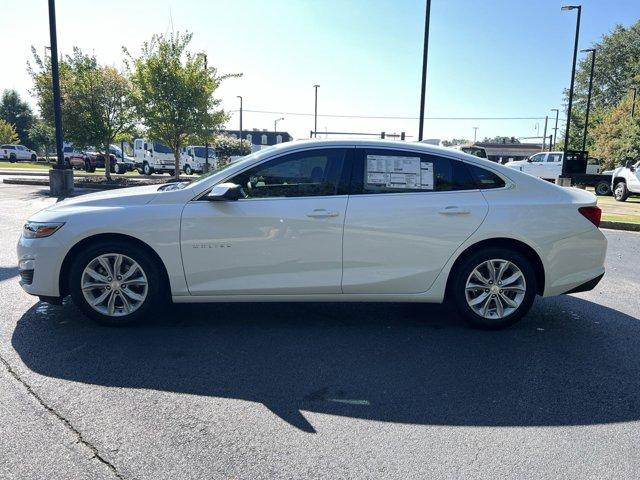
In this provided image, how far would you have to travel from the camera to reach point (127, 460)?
2529mm

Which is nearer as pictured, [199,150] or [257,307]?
[257,307]

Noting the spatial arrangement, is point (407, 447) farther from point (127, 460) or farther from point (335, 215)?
point (335, 215)

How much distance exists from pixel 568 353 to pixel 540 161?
94.8 feet

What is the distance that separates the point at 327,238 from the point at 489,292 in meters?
1.51

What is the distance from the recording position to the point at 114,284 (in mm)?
4289

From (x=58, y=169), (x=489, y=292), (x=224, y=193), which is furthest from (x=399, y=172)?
(x=58, y=169)

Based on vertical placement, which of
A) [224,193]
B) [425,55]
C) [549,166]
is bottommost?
[224,193]

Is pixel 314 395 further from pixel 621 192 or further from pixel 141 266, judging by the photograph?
pixel 621 192

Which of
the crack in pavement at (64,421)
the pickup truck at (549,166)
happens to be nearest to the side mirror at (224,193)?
the crack in pavement at (64,421)

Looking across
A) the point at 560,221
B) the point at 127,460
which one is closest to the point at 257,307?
the point at 127,460

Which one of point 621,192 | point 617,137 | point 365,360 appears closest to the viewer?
point 365,360

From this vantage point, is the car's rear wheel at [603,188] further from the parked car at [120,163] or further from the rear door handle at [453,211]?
the parked car at [120,163]

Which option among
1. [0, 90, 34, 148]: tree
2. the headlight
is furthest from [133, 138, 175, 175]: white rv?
[0, 90, 34, 148]: tree

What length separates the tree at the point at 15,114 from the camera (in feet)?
228
